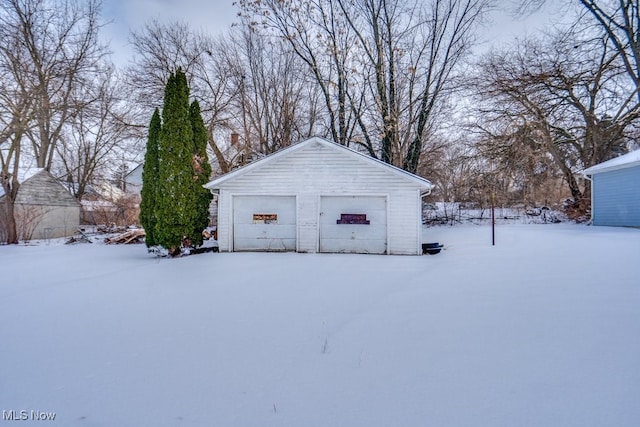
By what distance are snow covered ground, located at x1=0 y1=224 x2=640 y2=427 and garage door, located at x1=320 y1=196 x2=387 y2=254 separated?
140 inches

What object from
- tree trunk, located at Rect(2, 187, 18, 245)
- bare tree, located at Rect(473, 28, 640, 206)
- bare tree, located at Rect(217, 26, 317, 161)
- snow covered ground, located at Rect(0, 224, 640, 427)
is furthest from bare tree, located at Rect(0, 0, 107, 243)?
bare tree, located at Rect(473, 28, 640, 206)

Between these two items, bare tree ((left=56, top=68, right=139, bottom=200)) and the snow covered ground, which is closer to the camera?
the snow covered ground

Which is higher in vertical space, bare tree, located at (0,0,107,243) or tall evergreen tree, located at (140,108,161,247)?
bare tree, located at (0,0,107,243)

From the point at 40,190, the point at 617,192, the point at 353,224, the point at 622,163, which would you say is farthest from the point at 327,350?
the point at 40,190

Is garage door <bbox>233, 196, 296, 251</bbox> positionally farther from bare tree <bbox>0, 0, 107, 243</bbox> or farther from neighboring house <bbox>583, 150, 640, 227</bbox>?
neighboring house <bbox>583, 150, 640, 227</bbox>

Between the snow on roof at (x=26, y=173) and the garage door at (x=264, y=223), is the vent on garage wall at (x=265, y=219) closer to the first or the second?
the garage door at (x=264, y=223)

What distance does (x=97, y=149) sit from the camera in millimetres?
20734

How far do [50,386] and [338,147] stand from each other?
782cm

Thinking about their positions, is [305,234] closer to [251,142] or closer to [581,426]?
[581,426]

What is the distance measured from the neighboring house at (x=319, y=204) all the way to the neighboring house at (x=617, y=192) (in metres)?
9.00

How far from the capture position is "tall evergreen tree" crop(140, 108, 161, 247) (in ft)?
30.9

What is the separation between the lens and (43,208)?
14523mm

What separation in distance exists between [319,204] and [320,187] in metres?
0.48

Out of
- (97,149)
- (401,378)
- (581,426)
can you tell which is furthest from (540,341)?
(97,149)
